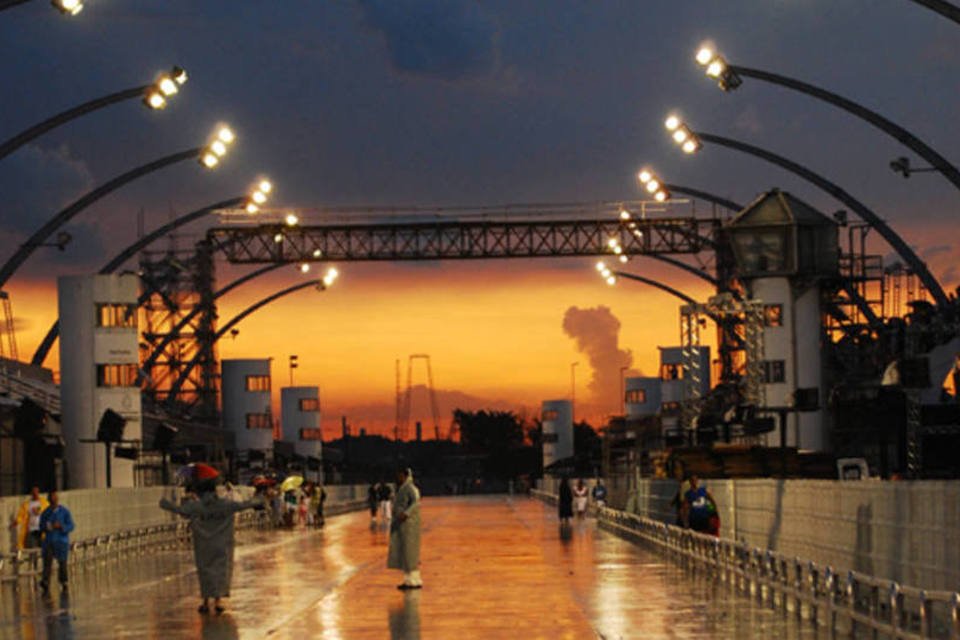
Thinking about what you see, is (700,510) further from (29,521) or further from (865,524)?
(865,524)

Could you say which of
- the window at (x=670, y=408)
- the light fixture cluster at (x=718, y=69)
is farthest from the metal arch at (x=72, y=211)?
the window at (x=670, y=408)

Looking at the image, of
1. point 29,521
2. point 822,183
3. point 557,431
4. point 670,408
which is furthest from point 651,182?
point 557,431

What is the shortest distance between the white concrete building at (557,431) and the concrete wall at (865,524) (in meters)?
111

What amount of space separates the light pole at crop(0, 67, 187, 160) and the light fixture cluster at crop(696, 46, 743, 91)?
28.2ft

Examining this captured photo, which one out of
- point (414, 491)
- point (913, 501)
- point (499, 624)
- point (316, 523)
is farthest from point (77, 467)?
point (913, 501)

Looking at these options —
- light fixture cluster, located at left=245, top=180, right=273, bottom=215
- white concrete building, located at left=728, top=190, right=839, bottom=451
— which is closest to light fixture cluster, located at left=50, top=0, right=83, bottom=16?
light fixture cluster, located at left=245, top=180, right=273, bottom=215

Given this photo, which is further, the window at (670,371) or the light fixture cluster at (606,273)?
the window at (670,371)

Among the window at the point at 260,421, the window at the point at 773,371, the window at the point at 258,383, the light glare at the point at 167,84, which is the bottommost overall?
the window at the point at 260,421

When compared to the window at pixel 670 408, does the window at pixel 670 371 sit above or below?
above

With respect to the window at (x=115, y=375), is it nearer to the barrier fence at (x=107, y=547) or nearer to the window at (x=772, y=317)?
the barrier fence at (x=107, y=547)

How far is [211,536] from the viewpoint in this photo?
25.8 m

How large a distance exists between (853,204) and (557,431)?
326ft

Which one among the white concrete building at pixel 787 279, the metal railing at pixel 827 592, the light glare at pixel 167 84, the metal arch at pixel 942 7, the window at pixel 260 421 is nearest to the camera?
the metal railing at pixel 827 592

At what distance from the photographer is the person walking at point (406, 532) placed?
29.3 meters
